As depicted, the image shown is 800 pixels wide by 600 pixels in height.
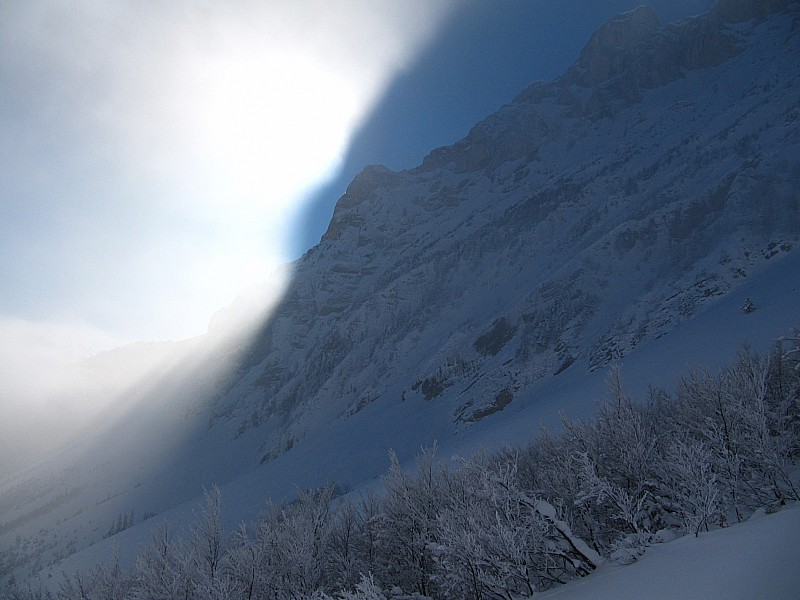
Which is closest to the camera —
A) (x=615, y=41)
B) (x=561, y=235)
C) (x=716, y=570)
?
(x=716, y=570)

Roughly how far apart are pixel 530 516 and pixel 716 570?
5030mm

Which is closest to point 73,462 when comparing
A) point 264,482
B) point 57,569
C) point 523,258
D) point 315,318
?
point 315,318

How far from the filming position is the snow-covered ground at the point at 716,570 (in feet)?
19.5

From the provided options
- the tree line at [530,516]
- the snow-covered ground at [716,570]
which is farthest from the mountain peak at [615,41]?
the snow-covered ground at [716,570]

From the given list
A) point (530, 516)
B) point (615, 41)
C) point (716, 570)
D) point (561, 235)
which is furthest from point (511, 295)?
point (615, 41)

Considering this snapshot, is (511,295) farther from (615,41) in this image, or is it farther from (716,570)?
(615,41)

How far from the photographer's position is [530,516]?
452 inches

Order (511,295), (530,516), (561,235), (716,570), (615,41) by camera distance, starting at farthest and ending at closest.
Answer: (615,41)
(561,235)
(511,295)
(530,516)
(716,570)

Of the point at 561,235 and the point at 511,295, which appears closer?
the point at 511,295

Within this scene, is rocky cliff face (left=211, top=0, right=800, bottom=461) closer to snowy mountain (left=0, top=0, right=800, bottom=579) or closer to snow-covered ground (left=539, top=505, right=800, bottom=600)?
snowy mountain (left=0, top=0, right=800, bottom=579)

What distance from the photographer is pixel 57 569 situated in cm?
7006

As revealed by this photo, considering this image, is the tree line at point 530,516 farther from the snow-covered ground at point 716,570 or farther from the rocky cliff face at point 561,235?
the rocky cliff face at point 561,235

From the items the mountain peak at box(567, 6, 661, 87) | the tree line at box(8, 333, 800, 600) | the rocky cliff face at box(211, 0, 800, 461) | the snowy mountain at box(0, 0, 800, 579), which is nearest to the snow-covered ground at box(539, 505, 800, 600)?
the tree line at box(8, 333, 800, 600)

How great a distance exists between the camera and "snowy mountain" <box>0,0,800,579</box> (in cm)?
5822
